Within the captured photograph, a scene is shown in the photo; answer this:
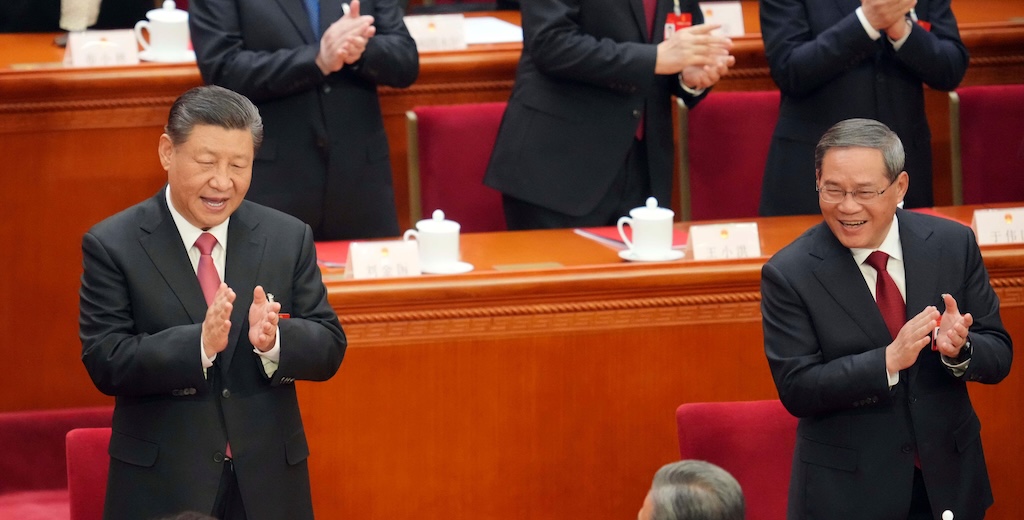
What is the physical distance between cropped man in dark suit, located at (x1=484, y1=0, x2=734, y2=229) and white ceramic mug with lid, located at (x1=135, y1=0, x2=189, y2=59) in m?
1.00

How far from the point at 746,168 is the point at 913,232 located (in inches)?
73.7

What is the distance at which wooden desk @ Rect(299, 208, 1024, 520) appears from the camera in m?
2.94

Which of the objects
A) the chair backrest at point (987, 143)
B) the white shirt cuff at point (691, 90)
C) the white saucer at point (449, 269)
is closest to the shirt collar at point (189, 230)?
the white saucer at point (449, 269)

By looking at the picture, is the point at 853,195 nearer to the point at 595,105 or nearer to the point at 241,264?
the point at 241,264

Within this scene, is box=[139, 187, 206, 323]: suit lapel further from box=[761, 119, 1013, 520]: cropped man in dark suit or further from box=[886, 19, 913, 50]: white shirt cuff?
box=[886, 19, 913, 50]: white shirt cuff

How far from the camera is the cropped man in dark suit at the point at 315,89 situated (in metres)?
3.27

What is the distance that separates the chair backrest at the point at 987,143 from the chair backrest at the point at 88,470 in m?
2.64

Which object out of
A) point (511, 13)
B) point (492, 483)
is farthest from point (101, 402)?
point (511, 13)

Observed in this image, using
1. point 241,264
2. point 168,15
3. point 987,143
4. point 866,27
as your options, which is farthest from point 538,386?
point 987,143

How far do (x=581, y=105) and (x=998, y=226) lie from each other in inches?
39.0

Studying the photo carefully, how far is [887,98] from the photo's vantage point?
11.6 ft

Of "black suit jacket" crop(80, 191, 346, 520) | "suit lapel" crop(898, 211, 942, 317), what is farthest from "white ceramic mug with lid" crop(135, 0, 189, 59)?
"suit lapel" crop(898, 211, 942, 317)

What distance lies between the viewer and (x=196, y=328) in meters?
2.18

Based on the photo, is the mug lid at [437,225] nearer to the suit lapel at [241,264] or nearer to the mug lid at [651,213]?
the mug lid at [651,213]
